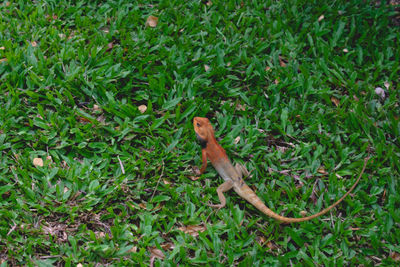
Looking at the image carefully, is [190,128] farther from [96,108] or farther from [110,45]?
[110,45]

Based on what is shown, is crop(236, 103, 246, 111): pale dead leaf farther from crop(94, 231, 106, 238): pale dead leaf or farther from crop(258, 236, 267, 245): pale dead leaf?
crop(94, 231, 106, 238): pale dead leaf

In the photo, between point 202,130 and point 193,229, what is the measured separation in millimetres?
1149

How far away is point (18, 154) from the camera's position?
442cm

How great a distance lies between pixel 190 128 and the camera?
16.0 feet

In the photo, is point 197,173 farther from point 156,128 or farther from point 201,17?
point 201,17

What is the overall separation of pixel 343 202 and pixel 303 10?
3460 mm

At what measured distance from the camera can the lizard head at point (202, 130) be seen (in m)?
4.53

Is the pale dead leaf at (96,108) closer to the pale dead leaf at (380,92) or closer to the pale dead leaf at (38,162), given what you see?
the pale dead leaf at (38,162)

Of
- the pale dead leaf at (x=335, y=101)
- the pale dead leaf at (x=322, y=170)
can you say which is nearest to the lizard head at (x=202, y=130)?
the pale dead leaf at (x=322, y=170)

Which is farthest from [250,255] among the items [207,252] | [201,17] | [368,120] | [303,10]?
[303,10]

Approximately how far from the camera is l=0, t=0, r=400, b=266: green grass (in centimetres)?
409

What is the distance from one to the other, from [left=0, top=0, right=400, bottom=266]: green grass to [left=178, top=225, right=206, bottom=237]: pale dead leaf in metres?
0.05

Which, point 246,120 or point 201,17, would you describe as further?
point 201,17

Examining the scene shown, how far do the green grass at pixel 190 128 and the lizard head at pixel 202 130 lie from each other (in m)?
0.27
